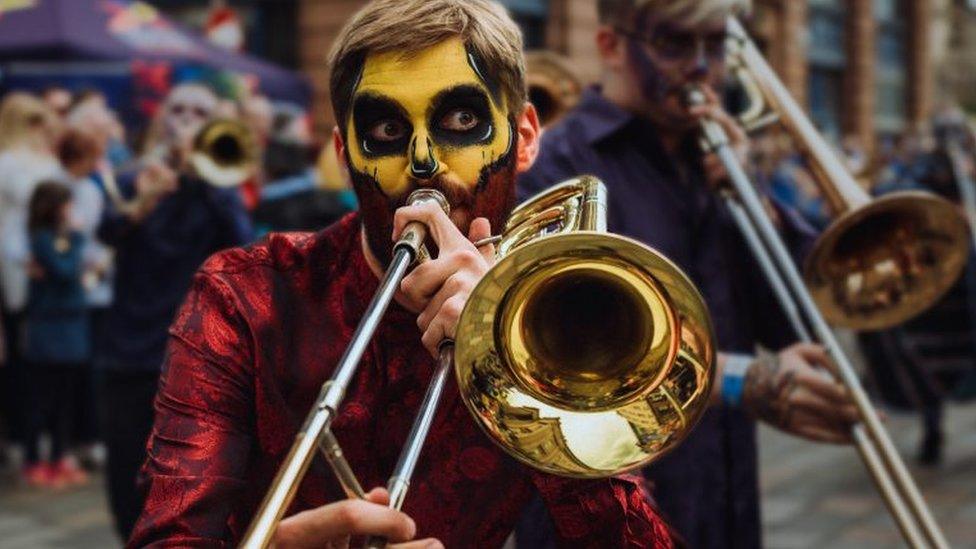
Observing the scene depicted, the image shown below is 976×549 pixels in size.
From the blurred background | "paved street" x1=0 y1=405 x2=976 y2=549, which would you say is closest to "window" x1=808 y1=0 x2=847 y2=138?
the blurred background

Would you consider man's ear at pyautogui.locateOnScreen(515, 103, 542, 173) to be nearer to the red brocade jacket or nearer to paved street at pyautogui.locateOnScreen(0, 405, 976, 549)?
the red brocade jacket

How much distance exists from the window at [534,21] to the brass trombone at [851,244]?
35.0ft

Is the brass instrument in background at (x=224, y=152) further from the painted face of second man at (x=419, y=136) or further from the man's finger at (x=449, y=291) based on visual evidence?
the man's finger at (x=449, y=291)

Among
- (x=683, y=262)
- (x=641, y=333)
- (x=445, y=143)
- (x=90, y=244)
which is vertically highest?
(x=445, y=143)

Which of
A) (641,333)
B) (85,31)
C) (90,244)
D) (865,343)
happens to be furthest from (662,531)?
(85,31)

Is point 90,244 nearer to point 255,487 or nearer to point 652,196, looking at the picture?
point 652,196

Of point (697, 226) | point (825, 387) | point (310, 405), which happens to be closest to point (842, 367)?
point (825, 387)

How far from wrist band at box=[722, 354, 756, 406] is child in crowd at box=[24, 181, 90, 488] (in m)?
4.53

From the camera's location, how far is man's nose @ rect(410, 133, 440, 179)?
2025 millimetres

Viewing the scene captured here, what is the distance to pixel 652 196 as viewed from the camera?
3213mm

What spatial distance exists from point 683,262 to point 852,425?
53 centimetres

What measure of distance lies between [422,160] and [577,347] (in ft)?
1.15

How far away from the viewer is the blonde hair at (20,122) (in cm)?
726

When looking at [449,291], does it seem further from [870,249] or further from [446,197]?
[870,249]
